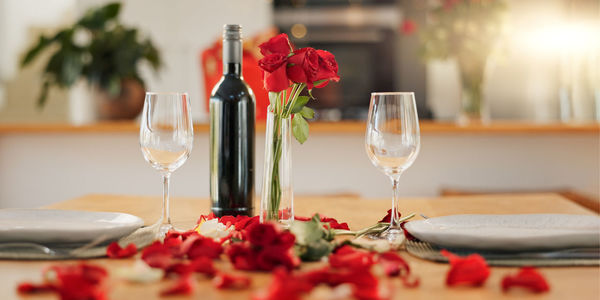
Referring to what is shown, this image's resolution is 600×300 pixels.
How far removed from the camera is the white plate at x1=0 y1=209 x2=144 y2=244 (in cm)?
69

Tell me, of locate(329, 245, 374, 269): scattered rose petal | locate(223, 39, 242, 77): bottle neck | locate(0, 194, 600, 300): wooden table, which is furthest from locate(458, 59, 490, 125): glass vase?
locate(329, 245, 374, 269): scattered rose petal

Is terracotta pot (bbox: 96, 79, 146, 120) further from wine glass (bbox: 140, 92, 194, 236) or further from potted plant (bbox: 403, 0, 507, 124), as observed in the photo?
wine glass (bbox: 140, 92, 194, 236)

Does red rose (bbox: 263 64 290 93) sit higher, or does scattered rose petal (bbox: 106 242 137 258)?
red rose (bbox: 263 64 290 93)

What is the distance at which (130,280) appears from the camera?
1.84 feet

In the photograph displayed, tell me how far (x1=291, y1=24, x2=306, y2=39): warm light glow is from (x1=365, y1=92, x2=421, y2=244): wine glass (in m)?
3.25

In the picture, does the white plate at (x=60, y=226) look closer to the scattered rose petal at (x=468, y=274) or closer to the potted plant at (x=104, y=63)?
the scattered rose petal at (x=468, y=274)

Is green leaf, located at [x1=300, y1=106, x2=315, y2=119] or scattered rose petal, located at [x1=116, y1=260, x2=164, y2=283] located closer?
scattered rose petal, located at [x1=116, y1=260, x2=164, y2=283]

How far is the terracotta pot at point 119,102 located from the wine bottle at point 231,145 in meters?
1.57

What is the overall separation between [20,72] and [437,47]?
2284mm

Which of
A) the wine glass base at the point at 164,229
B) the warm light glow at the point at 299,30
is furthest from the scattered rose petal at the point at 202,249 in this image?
the warm light glow at the point at 299,30

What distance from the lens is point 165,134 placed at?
800 millimetres

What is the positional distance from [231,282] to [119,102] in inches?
77.4

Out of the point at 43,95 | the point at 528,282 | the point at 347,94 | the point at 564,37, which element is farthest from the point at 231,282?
→ the point at 564,37

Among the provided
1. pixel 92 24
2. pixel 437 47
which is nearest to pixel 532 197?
pixel 437 47
